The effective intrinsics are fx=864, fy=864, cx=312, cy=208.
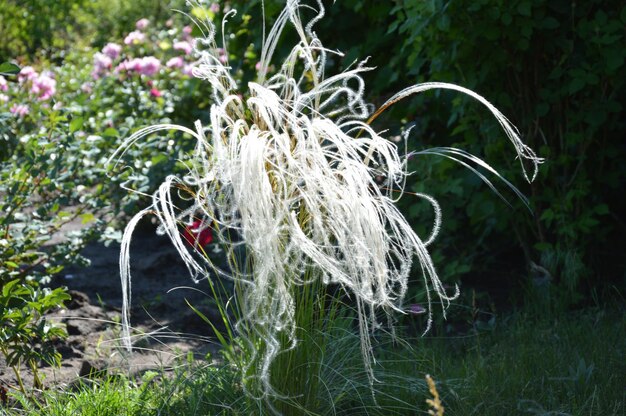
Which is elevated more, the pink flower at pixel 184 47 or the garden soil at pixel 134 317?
the pink flower at pixel 184 47

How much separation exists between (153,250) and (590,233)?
7.48 ft

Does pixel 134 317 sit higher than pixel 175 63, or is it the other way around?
pixel 175 63

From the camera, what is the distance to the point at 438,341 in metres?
3.36

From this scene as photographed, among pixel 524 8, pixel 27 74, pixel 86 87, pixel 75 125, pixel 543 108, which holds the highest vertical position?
pixel 524 8

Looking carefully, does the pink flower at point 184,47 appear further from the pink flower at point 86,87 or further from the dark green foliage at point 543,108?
the dark green foliage at point 543,108

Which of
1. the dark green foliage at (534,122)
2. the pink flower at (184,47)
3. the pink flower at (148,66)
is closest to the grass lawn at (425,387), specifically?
the dark green foliage at (534,122)

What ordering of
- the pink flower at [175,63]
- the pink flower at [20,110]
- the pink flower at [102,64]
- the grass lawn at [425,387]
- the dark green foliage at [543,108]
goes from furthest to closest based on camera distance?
1. the pink flower at [175,63]
2. the pink flower at [102,64]
3. the pink flower at [20,110]
4. the dark green foliage at [543,108]
5. the grass lawn at [425,387]

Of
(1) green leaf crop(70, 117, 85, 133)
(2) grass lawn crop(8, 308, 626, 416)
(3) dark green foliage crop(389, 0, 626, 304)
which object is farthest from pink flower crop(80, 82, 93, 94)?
(2) grass lawn crop(8, 308, 626, 416)

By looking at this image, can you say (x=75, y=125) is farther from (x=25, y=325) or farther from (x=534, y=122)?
(x=534, y=122)

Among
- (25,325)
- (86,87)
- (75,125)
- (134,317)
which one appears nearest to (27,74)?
(86,87)

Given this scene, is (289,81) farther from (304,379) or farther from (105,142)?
(105,142)

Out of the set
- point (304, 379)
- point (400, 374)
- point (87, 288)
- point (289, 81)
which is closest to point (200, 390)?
point (304, 379)

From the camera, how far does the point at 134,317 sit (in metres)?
3.75

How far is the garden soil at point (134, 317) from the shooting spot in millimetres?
3035
